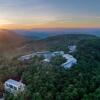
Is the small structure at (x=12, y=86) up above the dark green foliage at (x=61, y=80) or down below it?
below

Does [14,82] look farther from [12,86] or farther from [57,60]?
[57,60]

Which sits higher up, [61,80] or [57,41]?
[57,41]

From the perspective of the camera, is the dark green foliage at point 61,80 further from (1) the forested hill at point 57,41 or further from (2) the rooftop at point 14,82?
(1) the forested hill at point 57,41

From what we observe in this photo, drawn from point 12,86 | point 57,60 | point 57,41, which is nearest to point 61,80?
point 12,86

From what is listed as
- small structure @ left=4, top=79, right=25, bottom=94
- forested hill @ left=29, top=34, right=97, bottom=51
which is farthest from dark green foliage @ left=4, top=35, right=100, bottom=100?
→ forested hill @ left=29, top=34, right=97, bottom=51

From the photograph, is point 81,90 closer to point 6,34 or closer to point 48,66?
point 48,66

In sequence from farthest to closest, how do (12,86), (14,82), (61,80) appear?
1. (14,82)
2. (12,86)
3. (61,80)

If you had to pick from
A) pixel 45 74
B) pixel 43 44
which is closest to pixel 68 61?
pixel 45 74

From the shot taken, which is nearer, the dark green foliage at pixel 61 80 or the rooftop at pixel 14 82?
the dark green foliage at pixel 61 80

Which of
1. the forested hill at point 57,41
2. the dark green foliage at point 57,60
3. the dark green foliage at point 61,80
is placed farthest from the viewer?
the forested hill at point 57,41

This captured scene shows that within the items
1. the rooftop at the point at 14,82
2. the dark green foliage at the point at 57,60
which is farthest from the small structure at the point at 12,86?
the dark green foliage at the point at 57,60

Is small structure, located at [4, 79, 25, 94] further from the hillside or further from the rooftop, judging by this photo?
the hillside
